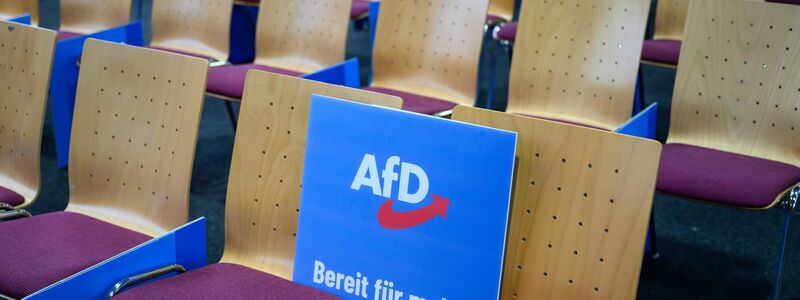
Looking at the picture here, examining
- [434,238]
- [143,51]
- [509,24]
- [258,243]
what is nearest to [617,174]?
[434,238]

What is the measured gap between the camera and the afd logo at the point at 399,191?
6.40 feet

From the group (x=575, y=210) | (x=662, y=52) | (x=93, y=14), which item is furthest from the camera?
(x=93, y=14)

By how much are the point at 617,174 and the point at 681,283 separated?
1.54 meters

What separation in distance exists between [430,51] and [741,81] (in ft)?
4.09

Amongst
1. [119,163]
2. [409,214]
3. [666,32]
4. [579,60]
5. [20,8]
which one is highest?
[666,32]

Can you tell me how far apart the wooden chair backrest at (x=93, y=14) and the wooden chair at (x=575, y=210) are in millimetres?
3137

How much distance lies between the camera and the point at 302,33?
397cm

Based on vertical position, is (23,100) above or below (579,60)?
below

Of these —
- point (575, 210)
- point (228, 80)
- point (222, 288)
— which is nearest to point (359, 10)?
point (228, 80)

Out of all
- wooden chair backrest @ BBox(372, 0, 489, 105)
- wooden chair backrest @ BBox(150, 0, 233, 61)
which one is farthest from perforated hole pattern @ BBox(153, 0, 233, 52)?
wooden chair backrest @ BBox(372, 0, 489, 105)

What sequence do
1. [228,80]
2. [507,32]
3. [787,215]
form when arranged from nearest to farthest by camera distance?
1. [787,215]
2. [228,80]
3. [507,32]

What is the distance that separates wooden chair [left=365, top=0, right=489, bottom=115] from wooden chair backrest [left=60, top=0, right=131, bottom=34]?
1.60 m

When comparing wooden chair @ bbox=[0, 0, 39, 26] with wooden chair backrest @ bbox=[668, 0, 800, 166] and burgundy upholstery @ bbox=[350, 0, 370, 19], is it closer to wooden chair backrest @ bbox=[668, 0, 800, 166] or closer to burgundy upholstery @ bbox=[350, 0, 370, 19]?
burgundy upholstery @ bbox=[350, 0, 370, 19]

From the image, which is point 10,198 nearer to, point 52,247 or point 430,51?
point 52,247
